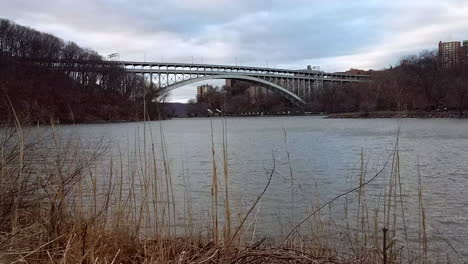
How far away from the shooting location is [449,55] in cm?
9494

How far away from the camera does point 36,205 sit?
16.0ft

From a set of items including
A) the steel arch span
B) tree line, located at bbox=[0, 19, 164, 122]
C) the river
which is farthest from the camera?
the steel arch span

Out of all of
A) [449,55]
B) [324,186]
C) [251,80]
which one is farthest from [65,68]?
[324,186]

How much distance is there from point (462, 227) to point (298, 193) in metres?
3.73

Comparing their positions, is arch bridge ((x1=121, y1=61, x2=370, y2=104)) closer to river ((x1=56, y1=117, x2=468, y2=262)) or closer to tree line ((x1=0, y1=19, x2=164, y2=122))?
tree line ((x1=0, y1=19, x2=164, y2=122))

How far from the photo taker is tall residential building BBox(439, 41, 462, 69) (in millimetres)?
90363

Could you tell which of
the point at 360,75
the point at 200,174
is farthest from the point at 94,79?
the point at 200,174

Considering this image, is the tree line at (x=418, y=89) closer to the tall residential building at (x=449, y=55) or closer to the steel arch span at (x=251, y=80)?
the tall residential building at (x=449, y=55)

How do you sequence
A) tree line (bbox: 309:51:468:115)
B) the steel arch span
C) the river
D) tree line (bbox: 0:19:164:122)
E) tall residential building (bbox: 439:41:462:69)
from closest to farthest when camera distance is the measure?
the river < tree line (bbox: 309:51:468:115) < tree line (bbox: 0:19:164:122) < the steel arch span < tall residential building (bbox: 439:41:462:69)

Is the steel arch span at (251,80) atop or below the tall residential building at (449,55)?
below

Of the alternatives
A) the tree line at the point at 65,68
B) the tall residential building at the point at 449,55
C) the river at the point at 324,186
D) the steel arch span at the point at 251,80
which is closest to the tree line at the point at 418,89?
the tall residential building at the point at 449,55

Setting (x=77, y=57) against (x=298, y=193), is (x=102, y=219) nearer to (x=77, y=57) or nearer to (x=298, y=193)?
(x=298, y=193)

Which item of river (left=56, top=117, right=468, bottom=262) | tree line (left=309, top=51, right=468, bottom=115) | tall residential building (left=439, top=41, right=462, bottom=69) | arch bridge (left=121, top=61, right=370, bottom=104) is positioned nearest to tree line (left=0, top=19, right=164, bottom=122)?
arch bridge (left=121, top=61, right=370, bottom=104)

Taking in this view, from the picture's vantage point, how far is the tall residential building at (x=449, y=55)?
90.4 m
